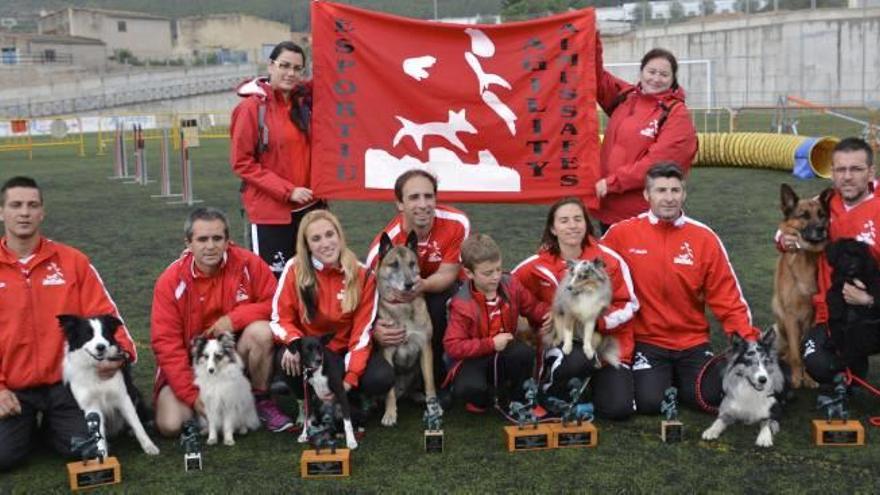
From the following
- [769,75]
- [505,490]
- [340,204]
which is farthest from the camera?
[769,75]

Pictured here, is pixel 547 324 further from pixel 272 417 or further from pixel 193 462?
pixel 193 462

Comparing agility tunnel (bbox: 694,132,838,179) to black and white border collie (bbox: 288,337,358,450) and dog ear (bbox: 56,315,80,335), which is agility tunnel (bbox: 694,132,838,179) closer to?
black and white border collie (bbox: 288,337,358,450)

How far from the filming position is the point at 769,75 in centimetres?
4034

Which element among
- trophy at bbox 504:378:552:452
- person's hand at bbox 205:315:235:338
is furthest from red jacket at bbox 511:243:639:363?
person's hand at bbox 205:315:235:338

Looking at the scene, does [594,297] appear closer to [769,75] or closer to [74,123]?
[769,75]

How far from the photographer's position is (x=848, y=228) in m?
5.18

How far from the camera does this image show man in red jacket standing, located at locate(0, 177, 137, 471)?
4.62 m

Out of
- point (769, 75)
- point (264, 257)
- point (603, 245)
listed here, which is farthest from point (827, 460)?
point (769, 75)

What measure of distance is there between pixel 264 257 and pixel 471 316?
180cm

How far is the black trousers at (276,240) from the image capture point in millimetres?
6039

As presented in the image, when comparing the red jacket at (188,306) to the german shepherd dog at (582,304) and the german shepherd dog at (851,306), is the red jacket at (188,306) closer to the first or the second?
the german shepherd dog at (582,304)

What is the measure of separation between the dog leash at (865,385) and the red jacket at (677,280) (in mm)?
589

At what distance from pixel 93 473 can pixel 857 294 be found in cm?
432

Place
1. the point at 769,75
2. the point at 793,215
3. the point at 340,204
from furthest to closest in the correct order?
Result: the point at 769,75 < the point at 340,204 < the point at 793,215
